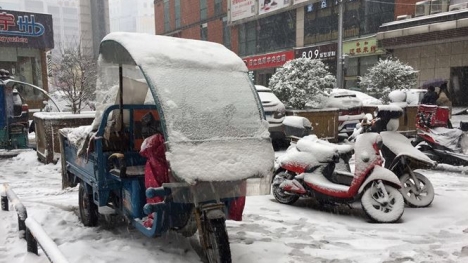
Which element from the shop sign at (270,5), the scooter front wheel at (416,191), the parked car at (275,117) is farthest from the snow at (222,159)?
the shop sign at (270,5)

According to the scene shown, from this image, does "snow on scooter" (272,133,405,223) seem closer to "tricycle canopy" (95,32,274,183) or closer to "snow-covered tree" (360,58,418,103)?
"tricycle canopy" (95,32,274,183)

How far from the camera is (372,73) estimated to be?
644 inches

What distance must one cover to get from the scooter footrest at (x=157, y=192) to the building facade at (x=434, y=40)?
770 inches

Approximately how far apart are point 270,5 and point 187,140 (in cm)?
3131

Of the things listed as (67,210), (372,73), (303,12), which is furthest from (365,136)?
(303,12)

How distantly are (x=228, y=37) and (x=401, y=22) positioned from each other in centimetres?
2062

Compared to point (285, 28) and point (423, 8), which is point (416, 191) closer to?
point (423, 8)

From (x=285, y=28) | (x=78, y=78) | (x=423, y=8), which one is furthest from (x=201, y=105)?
(x=285, y=28)

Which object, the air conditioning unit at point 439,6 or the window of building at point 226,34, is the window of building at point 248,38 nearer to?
the window of building at point 226,34

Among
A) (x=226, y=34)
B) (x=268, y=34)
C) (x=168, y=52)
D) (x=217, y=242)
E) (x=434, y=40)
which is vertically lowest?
(x=217, y=242)

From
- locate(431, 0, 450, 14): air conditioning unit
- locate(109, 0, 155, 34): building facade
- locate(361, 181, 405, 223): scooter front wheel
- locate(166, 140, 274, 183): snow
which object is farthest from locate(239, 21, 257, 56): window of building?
locate(109, 0, 155, 34): building facade

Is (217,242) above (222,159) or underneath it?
underneath

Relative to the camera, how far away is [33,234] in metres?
3.63

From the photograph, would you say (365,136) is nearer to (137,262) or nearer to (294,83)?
(137,262)
